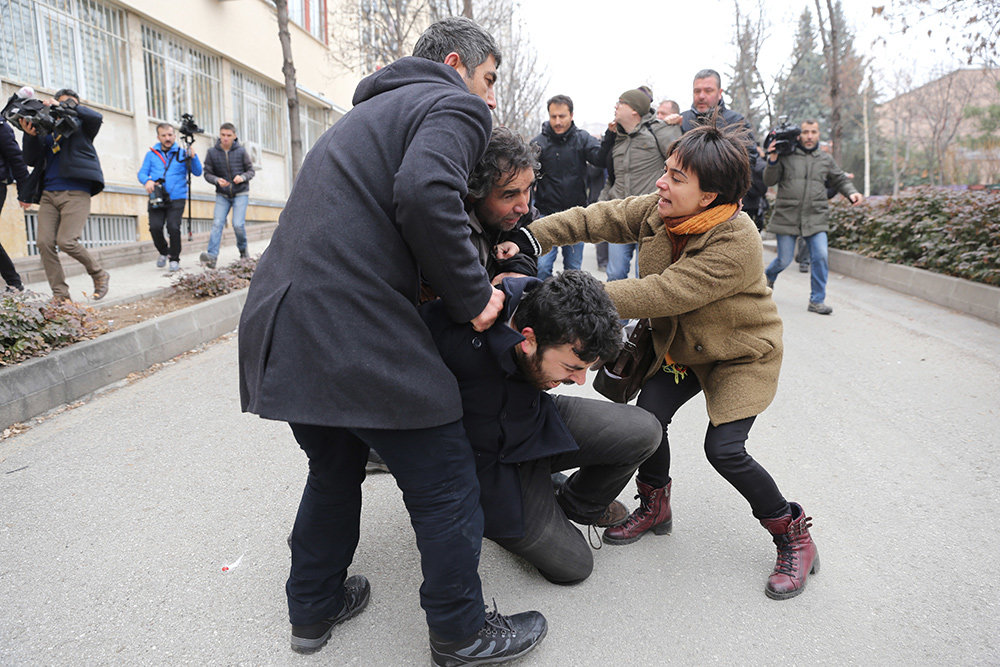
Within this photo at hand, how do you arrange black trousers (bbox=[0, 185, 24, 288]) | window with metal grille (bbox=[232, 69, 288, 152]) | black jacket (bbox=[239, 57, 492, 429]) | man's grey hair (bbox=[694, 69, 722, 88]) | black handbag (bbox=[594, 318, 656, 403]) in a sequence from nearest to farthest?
black jacket (bbox=[239, 57, 492, 429]), black handbag (bbox=[594, 318, 656, 403]), black trousers (bbox=[0, 185, 24, 288]), man's grey hair (bbox=[694, 69, 722, 88]), window with metal grille (bbox=[232, 69, 288, 152])

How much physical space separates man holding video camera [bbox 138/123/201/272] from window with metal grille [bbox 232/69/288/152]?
8203 mm

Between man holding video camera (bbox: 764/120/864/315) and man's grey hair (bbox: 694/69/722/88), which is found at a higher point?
man's grey hair (bbox: 694/69/722/88)

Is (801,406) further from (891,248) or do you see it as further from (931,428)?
(891,248)

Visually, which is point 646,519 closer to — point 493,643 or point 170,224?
point 493,643

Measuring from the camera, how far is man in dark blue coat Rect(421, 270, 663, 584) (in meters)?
2.21

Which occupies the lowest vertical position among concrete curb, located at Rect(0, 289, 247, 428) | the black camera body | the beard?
concrete curb, located at Rect(0, 289, 247, 428)

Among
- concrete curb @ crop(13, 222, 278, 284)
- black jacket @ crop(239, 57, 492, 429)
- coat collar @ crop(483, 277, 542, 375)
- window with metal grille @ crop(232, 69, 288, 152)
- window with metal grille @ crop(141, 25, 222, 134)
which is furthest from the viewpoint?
window with metal grille @ crop(232, 69, 288, 152)

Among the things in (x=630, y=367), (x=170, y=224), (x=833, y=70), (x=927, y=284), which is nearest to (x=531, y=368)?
(x=630, y=367)

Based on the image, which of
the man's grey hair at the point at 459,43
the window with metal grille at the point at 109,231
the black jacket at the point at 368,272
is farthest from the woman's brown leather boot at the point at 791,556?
the window with metal grille at the point at 109,231

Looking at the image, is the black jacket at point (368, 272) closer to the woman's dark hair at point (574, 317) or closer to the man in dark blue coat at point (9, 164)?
the woman's dark hair at point (574, 317)

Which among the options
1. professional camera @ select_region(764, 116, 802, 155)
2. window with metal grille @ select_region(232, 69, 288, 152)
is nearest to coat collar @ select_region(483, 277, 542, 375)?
professional camera @ select_region(764, 116, 802, 155)

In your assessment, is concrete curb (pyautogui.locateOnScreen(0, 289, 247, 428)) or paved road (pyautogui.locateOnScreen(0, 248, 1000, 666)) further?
concrete curb (pyautogui.locateOnScreen(0, 289, 247, 428))

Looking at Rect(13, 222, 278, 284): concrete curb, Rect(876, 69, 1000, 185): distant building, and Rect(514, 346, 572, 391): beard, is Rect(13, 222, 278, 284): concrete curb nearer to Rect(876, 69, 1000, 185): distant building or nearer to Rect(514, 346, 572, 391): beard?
Rect(514, 346, 572, 391): beard

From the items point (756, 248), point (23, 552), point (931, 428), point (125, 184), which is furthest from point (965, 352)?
point (125, 184)
